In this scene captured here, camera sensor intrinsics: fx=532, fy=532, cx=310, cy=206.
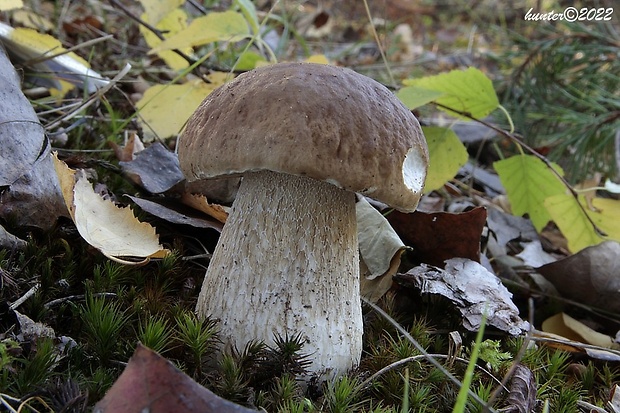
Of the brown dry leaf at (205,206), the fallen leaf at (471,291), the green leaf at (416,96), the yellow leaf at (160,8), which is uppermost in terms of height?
the yellow leaf at (160,8)

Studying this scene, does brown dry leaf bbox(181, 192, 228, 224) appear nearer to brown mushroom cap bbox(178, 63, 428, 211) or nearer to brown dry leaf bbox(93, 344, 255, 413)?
brown mushroom cap bbox(178, 63, 428, 211)

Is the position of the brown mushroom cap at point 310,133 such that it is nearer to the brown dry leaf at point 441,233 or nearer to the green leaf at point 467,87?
the brown dry leaf at point 441,233

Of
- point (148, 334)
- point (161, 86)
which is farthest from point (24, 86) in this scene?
point (148, 334)

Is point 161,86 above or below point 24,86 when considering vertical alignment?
above

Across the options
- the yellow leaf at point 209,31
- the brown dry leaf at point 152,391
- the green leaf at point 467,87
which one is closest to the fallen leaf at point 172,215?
the yellow leaf at point 209,31

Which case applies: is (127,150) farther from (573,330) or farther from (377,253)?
(573,330)

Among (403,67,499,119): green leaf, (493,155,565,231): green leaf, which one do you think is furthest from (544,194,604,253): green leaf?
(403,67,499,119): green leaf

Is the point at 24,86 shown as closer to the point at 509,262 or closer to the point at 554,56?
the point at 509,262
